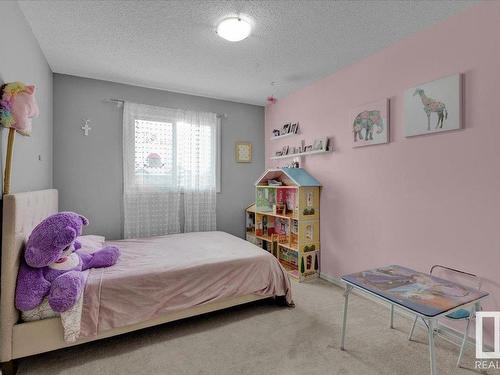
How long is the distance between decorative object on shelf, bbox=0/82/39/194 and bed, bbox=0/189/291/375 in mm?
261

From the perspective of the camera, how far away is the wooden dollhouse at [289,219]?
129 inches

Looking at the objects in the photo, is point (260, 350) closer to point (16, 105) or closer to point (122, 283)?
point (122, 283)

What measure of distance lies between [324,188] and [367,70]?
4.74 ft

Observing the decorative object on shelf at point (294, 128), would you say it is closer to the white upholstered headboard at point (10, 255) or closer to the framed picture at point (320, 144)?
the framed picture at point (320, 144)

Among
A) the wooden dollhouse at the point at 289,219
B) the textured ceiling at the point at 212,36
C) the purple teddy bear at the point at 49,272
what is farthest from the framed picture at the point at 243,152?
the purple teddy bear at the point at 49,272

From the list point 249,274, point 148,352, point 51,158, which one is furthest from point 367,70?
point 51,158

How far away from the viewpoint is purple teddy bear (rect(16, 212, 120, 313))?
164 centimetres

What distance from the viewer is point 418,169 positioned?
2.31 meters

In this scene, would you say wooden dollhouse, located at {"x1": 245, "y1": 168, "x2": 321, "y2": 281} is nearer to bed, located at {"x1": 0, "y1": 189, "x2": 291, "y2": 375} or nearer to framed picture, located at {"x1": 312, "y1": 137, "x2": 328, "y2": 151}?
framed picture, located at {"x1": 312, "y1": 137, "x2": 328, "y2": 151}

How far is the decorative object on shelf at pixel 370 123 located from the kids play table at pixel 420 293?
4.46 feet

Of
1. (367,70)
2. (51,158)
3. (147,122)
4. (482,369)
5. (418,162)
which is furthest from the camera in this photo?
(147,122)

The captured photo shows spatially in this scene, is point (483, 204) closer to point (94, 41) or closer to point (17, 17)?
point (94, 41)

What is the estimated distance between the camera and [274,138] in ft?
13.5

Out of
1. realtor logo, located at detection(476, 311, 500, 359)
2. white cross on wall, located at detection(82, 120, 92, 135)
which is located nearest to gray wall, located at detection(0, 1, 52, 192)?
white cross on wall, located at detection(82, 120, 92, 135)
